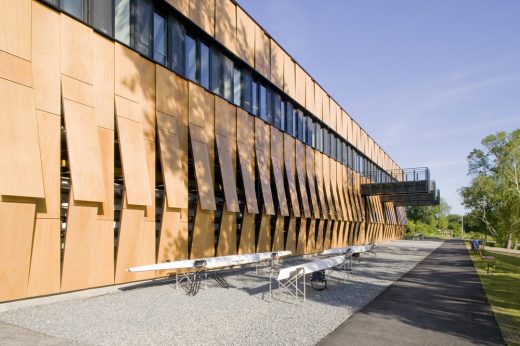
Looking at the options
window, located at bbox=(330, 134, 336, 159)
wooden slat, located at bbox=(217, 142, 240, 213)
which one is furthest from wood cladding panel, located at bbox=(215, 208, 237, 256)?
window, located at bbox=(330, 134, 336, 159)

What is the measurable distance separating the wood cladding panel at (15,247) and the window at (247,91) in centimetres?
1130

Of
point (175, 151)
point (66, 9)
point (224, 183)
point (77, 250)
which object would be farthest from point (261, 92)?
point (77, 250)

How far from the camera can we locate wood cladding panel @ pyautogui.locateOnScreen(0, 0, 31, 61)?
30.2 ft

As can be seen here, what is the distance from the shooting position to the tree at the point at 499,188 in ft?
151

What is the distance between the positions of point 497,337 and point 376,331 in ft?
6.60

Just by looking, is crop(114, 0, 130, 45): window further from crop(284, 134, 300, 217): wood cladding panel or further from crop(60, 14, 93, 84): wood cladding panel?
→ crop(284, 134, 300, 217): wood cladding panel

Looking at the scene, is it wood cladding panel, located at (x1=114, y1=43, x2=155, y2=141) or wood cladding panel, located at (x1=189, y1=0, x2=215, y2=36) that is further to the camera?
wood cladding panel, located at (x1=189, y1=0, x2=215, y2=36)

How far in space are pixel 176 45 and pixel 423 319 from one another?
1147 cm

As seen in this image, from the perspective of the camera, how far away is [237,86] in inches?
736

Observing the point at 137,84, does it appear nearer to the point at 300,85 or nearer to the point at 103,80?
the point at 103,80

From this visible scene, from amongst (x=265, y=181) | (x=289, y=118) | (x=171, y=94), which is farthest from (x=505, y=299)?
(x=289, y=118)

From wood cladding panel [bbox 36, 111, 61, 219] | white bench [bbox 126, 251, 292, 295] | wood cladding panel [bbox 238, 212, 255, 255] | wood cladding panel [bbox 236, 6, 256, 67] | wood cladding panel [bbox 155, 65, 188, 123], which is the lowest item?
white bench [bbox 126, 251, 292, 295]

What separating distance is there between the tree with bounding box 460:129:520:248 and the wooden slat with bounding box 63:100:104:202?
149ft

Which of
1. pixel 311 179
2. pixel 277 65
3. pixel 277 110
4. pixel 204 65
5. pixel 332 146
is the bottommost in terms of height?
pixel 311 179
